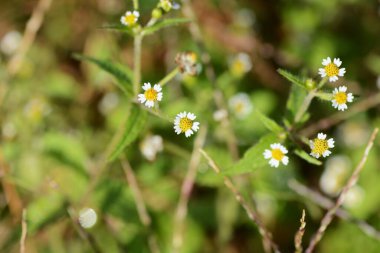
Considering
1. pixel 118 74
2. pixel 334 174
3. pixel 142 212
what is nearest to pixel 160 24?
pixel 118 74

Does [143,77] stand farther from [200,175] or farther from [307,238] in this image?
[307,238]

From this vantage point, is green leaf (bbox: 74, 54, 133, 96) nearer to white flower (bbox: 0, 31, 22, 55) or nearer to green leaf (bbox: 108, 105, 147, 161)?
green leaf (bbox: 108, 105, 147, 161)

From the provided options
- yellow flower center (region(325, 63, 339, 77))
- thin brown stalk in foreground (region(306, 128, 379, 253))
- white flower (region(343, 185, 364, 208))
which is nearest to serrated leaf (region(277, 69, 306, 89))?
yellow flower center (region(325, 63, 339, 77))

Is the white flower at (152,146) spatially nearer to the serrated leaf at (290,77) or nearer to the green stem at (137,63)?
the green stem at (137,63)

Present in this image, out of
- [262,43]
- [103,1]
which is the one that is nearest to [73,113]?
[103,1]

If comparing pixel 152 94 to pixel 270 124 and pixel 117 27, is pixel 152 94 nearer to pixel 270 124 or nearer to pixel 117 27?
pixel 117 27

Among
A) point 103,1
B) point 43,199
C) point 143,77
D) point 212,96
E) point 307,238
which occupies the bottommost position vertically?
point 307,238
